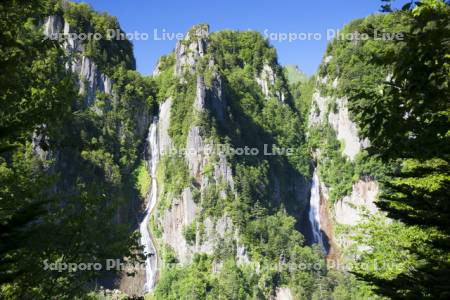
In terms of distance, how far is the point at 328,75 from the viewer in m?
112

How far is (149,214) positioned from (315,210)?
38403mm

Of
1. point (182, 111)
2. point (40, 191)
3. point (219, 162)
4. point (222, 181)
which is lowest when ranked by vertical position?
point (40, 191)

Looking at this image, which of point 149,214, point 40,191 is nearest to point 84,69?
point 149,214

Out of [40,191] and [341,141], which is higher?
[341,141]

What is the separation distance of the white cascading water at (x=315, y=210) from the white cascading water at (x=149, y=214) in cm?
3522

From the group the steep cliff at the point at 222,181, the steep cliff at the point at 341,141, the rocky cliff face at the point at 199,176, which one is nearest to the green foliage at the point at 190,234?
the rocky cliff face at the point at 199,176

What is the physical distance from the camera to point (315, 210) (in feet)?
332

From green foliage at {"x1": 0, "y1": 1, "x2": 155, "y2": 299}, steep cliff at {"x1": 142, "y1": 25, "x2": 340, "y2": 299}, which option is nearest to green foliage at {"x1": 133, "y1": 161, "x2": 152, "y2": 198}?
steep cliff at {"x1": 142, "y1": 25, "x2": 340, "y2": 299}

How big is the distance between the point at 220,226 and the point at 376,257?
6415cm

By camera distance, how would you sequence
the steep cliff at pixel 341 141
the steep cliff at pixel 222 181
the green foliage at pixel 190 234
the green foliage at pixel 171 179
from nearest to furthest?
the steep cliff at pixel 222 181 → the green foliage at pixel 190 234 → the green foliage at pixel 171 179 → the steep cliff at pixel 341 141

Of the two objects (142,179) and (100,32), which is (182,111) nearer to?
(142,179)

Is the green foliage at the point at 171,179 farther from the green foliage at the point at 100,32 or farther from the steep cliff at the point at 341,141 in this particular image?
the steep cliff at the point at 341,141

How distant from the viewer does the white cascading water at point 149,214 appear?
252ft

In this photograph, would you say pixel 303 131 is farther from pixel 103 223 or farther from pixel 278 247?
pixel 103 223
